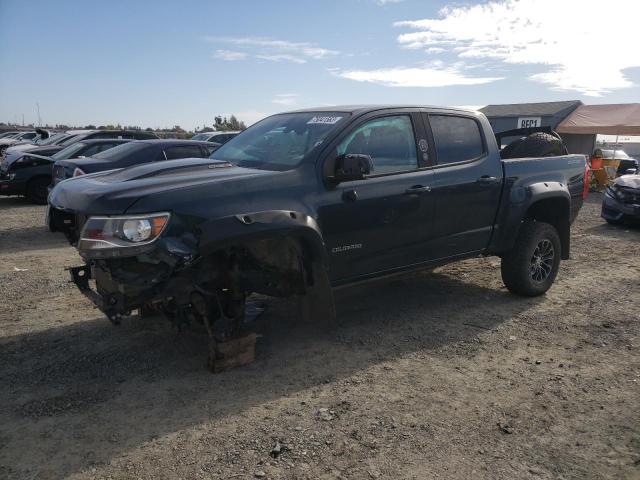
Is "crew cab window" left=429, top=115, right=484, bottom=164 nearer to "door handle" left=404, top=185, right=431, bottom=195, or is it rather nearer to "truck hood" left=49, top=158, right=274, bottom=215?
"door handle" left=404, top=185, right=431, bottom=195

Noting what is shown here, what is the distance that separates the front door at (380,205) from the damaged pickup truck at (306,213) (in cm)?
1

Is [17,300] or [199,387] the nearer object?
[199,387]

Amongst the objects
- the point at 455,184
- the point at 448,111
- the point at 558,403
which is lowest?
the point at 558,403

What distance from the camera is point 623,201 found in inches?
400

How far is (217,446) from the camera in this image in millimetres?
2934

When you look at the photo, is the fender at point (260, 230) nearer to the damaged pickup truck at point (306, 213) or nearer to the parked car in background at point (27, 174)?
the damaged pickup truck at point (306, 213)

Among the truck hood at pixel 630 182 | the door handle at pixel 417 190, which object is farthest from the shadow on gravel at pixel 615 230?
the door handle at pixel 417 190

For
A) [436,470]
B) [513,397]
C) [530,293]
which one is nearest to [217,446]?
[436,470]

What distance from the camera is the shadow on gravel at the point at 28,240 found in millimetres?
7828

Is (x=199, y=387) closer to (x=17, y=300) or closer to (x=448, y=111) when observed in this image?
(x=17, y=300)

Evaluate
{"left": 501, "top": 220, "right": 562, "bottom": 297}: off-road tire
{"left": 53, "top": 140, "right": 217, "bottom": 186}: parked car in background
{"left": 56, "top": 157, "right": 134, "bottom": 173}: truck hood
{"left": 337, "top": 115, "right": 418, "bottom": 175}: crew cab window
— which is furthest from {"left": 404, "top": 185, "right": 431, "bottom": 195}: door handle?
{"left": 56, "top": 157, "right": 134, "bottom": 173}: truck hood

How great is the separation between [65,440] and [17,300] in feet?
9.44

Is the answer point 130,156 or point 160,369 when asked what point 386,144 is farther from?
point 130,156

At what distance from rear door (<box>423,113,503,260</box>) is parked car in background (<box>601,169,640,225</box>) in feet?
20.8
